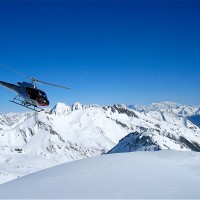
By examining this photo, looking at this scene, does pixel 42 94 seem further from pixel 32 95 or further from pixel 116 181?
pixel 116 181

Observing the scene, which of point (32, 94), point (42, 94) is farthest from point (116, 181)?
point (32, 94)

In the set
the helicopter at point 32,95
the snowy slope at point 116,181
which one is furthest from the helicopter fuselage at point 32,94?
the snowy slope at point 116,181

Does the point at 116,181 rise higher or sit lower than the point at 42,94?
lower

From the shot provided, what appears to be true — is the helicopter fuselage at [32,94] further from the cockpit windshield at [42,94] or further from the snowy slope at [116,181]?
the snowy slope at [116,181]

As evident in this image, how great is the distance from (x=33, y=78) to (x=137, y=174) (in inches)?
1103

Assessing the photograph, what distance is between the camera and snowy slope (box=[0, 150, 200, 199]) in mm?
17219

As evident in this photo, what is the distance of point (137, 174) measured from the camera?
21234mm

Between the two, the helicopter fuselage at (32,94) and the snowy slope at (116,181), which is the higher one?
the helicopter fuselage at (32,94)

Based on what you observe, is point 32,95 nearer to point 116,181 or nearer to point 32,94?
point 32,94

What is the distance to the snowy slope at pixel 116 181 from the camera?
17.2 meters

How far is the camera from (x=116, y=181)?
19.6 meters

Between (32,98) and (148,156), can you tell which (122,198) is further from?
(32,98)

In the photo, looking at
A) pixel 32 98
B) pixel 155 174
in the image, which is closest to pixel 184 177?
pixel 155 174

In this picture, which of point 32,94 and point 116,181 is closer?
point 116,181
